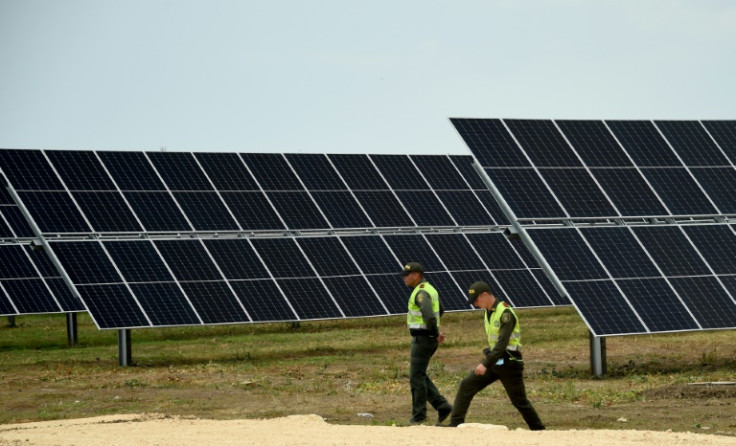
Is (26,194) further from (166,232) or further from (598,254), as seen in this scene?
(598,254)

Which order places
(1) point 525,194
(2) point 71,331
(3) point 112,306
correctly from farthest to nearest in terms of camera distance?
1. (2) point 71,331
2. (3) point 112,306
3. (1) point 525,194

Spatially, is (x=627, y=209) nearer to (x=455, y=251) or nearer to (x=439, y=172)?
(x=455, y=251)

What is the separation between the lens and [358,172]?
117 ft

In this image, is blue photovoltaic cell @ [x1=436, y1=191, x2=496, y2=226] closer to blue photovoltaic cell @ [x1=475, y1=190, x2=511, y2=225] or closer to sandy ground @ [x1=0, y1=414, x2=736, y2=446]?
blue photovoltaic cell @ [x1=475, y1=190, x2=511, y2=225]

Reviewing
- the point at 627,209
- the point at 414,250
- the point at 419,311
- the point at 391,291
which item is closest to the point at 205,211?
the point at 391,291

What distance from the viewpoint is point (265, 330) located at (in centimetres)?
3553

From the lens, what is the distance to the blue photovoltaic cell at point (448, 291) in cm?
3109

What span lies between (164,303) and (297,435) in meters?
12.4

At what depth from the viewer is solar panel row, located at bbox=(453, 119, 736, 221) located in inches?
894

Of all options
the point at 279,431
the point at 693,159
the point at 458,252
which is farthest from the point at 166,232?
the point at 279,431

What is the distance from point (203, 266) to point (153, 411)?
978 cm

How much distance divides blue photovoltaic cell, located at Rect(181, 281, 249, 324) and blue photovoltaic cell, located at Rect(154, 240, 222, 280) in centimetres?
29

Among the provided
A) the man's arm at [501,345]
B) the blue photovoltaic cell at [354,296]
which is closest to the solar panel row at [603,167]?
the blue photovoltaic cell at [354,296]

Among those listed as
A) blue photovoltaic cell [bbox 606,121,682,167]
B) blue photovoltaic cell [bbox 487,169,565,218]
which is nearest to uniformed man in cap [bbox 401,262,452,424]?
blue photovoltaic cell [bbox 487,169,565,218]
